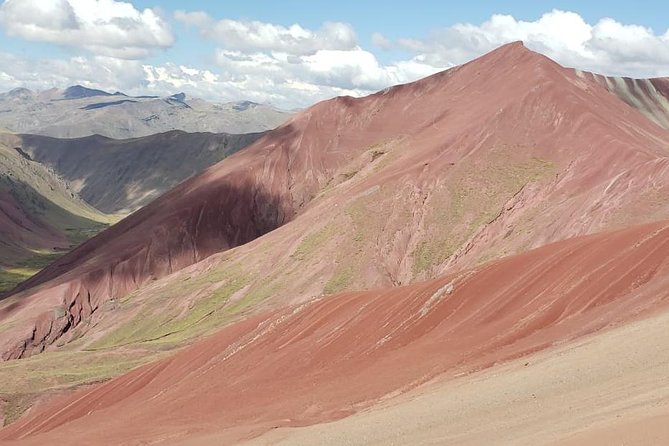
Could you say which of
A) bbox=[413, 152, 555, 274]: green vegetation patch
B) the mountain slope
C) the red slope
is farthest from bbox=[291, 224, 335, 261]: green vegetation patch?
the mountain slope

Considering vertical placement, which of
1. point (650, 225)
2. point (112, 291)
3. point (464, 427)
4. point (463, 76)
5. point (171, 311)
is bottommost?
point (464, 427)

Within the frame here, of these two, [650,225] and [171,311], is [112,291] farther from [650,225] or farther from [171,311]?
[650,225]

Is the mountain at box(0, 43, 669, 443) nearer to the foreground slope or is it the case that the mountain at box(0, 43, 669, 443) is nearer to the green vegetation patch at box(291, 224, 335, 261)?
the green vegetation patch at box(291, 224, 335, 261)

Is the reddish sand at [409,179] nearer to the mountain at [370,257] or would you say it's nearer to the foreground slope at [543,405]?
the mountain at [370,257]

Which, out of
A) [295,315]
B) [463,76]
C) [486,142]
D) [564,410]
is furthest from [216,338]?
[463,76]

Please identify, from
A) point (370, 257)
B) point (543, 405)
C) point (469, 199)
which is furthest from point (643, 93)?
point (543, 405)
